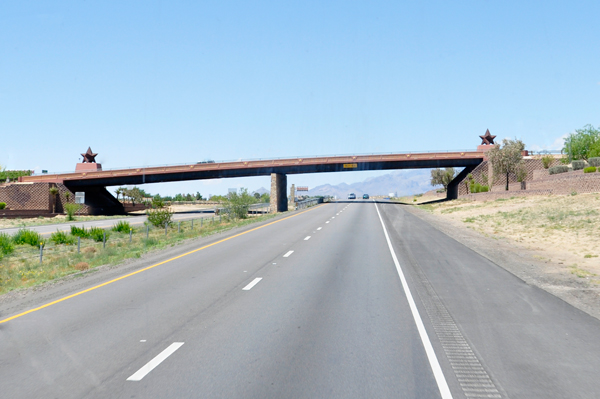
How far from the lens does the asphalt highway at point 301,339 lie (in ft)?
18.0

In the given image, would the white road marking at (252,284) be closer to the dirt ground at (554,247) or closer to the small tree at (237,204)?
the dirt ground at (554,247)

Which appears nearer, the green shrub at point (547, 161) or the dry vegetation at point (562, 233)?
the dry vegetation at point (562, 233)

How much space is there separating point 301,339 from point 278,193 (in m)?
64.0

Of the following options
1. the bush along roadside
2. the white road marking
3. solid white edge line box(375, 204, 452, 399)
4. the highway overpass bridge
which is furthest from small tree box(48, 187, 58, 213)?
solid white edge line box(375, 204, 452, 399)

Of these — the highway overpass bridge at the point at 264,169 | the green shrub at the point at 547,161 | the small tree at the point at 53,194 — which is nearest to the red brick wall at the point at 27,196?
the small tree at the point at 53,194

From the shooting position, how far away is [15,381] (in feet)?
18.3

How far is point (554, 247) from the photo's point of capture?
19.7m

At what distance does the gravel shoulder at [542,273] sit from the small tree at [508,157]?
4470 centimetres

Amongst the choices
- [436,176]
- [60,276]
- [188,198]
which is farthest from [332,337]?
[188,198]

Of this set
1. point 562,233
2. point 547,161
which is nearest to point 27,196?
point 562,233

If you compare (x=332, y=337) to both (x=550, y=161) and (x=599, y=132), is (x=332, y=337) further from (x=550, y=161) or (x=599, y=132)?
(x=599, y=132)

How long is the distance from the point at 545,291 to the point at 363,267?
5159 millimetres

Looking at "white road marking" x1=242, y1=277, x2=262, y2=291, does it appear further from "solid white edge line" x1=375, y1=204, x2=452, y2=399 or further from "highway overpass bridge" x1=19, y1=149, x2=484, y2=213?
"highway overpass bridge" x1=19, y1=149, x2=484, y2=213

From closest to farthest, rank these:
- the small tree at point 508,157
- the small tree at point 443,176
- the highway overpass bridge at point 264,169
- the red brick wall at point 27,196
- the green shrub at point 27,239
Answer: the green shrub at point 27,239
the small tree at point 508,157
the red brick wall at point 27,196
the highway overpass bridge at point 264,169
the small tree at point 443,176
